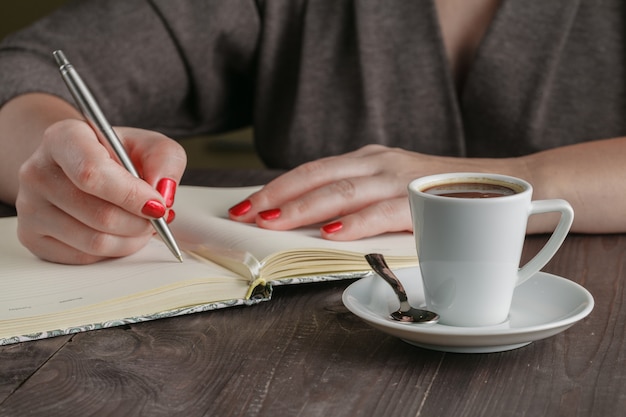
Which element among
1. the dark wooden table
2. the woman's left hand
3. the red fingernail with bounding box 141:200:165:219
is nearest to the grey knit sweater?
the woman's left hand

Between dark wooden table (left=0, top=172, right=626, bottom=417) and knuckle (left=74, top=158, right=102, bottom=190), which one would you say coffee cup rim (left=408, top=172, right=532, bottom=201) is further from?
knuckle (left=74, top=158, right=102, bottom=190)

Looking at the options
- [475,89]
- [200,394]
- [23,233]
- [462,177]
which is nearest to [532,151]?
[475,89]

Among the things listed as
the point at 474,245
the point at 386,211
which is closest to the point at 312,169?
the point at 386,211

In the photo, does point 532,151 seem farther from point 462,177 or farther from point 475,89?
point 462,177

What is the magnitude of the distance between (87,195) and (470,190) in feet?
1.38

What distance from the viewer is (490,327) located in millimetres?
690

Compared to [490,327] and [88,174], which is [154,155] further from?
[490,327]

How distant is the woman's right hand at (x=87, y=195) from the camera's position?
0.83 meters

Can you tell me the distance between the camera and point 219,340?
0.71 metres

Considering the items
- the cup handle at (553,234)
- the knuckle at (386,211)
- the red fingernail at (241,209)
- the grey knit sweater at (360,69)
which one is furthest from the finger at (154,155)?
the grey knit sweater at (360,69)

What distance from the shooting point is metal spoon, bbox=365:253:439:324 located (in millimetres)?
695

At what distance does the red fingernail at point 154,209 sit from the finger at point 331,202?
0.52 ft

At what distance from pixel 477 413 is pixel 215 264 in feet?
1.24

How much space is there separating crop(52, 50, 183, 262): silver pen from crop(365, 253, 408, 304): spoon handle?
21 centimetres
